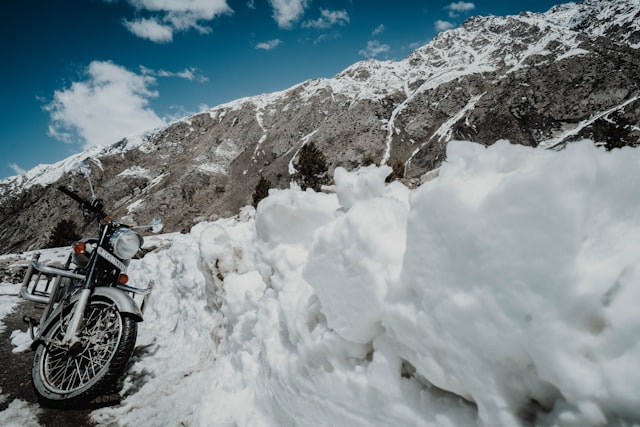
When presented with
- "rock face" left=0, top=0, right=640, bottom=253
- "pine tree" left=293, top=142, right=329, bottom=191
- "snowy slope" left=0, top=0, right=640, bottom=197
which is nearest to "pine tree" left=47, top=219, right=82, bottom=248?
"rock face" left=0, top=0, right=640, bottom=253

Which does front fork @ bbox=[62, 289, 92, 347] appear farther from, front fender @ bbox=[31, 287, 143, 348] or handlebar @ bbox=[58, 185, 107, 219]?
handlebar @ bbox=[58, 185, 107, 219]

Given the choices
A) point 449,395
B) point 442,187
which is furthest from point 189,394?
point 442,187

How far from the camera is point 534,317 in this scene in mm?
1213

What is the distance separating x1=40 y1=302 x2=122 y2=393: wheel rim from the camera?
4184 millimetres

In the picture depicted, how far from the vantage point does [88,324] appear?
15.3 feet

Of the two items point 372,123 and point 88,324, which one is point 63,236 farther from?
point 372,123

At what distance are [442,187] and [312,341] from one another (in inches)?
62.6

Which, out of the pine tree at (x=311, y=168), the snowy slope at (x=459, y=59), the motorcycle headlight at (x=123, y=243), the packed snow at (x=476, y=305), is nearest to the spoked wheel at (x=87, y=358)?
the motorcycle headlight at (x=123, y=243)

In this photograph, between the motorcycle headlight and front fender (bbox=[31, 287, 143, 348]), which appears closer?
front fender (bbox=[31, 287, 143, 348])

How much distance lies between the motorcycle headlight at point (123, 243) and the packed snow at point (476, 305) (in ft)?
10.4

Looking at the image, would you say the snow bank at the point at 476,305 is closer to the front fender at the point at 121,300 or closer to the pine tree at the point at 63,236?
the front fender at the point at 121,300

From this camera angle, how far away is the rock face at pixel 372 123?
80375mm

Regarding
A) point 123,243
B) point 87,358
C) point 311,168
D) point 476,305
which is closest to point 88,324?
point 87,358

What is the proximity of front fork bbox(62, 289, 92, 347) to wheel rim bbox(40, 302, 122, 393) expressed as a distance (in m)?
0.15
